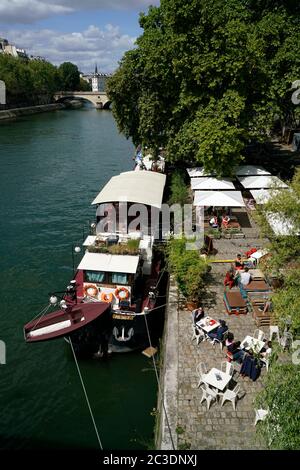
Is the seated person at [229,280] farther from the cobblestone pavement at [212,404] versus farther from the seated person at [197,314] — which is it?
the seated person at [197,314]

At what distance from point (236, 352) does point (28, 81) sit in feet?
316

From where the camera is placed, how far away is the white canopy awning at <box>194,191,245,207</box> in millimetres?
19953

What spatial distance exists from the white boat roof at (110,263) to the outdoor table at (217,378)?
15.0 feet

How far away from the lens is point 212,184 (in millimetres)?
22859

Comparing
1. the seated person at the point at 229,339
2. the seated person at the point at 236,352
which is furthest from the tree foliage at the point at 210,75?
the seated person at the point at 236,352

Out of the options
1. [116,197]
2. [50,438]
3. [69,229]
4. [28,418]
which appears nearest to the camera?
[50,438]

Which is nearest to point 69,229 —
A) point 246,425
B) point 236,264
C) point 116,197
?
point 116,197

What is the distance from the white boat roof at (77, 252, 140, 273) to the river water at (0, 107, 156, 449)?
10.5ft

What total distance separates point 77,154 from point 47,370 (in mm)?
37628

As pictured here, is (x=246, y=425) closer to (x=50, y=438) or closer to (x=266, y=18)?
(x=50, y=438)

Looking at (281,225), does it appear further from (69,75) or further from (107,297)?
(69,75)

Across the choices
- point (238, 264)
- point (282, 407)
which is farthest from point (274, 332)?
point (282, 407)

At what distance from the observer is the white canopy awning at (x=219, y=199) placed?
20.0m

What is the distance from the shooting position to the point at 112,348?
14016 millimetres
